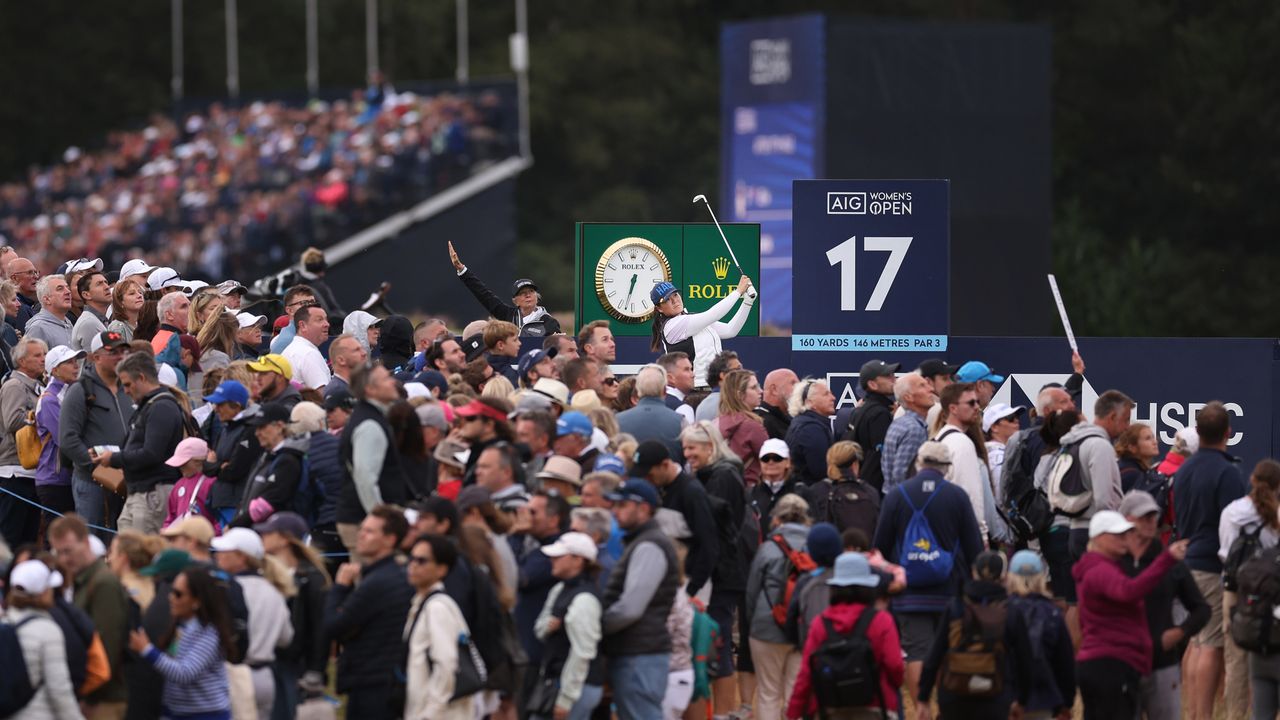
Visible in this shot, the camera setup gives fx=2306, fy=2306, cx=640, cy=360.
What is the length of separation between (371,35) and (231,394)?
39.6 m

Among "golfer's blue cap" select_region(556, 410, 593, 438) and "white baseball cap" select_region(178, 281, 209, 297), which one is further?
"white baseball cap" select_region(178, 281, 209, 297)

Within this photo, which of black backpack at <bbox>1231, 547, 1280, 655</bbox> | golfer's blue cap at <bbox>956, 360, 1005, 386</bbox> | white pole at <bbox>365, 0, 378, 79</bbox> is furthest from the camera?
white pole at <bbox>365, 0, 378, 79</bbox>

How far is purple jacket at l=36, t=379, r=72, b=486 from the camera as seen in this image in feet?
48.3

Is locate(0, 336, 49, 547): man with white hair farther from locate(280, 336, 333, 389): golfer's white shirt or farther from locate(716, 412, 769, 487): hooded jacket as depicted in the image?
locate(716, 412, 769, 487): hooded jacket

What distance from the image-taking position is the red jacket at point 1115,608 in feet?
39.5

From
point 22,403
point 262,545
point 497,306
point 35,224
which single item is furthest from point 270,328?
point 35,224

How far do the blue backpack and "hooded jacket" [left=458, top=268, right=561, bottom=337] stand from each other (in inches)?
→ 191

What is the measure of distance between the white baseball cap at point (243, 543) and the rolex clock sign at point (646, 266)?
7612 mm

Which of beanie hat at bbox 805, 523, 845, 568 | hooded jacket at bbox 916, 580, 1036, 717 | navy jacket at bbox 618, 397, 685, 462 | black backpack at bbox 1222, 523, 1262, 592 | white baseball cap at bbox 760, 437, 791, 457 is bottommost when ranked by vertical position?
hooded jacket at bbox 916, 580, 1036, 717

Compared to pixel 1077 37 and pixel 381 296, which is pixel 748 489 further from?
pixel 1077 37

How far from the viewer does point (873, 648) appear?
11.9 m

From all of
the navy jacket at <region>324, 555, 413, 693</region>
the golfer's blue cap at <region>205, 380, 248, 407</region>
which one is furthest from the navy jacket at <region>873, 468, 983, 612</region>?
the golfer's blue cap at <region>205, 380, 248, 407</region>

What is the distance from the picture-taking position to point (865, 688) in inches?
468

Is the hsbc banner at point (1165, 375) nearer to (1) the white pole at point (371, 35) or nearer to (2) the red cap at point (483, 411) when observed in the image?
(2) the red cap at point (483, 411)
